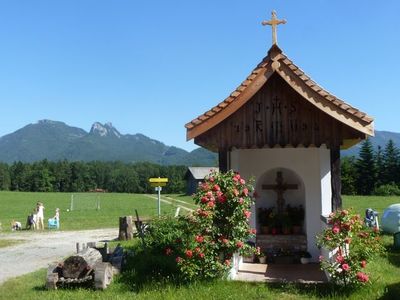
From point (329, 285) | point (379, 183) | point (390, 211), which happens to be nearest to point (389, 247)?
point (390, 211)

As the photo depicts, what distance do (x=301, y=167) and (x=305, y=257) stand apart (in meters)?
2.27

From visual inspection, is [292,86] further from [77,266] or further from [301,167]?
[77,266]

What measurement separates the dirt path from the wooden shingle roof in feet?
20.4

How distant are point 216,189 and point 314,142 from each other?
7.85 ft

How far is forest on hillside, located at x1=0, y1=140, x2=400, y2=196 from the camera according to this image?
209 feet

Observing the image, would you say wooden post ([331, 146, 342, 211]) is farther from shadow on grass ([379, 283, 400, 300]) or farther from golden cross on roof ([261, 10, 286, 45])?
golden cross on roof ([261, 10, 286, 45])

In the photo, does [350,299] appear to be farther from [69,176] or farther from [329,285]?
[69,176]

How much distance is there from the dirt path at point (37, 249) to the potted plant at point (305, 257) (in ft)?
23.8

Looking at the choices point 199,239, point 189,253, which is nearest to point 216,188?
point 199,239

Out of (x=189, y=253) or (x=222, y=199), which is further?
(x=222, y=199)

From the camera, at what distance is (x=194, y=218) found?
350 inches

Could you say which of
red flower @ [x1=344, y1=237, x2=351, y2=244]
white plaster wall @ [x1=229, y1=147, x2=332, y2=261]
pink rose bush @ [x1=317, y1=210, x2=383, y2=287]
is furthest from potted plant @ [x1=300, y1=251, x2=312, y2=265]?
red flower @ [x1=344, y1=237, x2=351, y2=244]

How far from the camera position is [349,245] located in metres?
8.48

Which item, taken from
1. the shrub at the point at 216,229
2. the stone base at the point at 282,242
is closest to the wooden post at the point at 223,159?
the shrub at the point at 216,229
